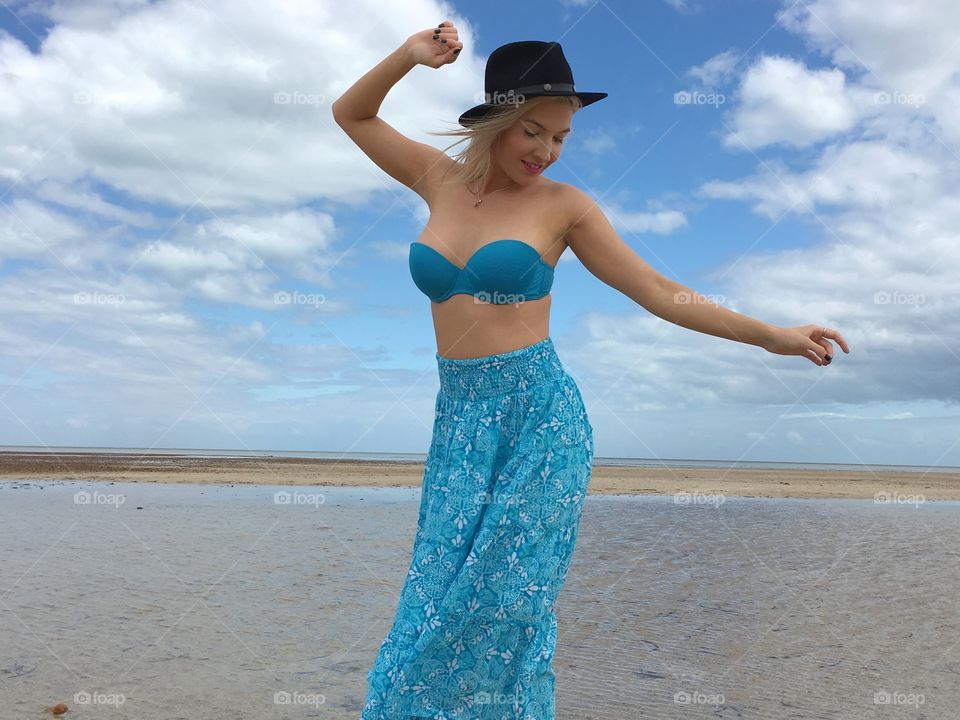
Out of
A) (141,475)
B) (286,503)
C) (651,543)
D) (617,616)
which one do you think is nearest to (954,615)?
(617,616)

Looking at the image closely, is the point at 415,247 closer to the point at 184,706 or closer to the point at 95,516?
the point at 184,706

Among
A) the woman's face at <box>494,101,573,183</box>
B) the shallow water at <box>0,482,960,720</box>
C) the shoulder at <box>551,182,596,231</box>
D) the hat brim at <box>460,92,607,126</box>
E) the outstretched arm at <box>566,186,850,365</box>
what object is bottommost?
the shallow water at <box>0,482,960,720</box>

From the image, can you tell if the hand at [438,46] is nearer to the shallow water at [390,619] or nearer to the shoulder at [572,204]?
the shoulder at [572,204]

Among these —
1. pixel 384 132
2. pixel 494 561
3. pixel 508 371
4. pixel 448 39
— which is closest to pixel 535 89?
pixel 448 39

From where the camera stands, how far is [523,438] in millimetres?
2389

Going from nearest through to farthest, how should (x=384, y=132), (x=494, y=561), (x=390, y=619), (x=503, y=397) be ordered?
(x=494, y=561)
(x=503, y=397)
(x=384, y=132)
(x=390, y=619)

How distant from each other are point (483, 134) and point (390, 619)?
365cm

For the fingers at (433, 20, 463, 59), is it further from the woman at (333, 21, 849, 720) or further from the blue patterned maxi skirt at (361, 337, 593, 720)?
the blue patterned maxi skirt at (361, 337, 593, 720)

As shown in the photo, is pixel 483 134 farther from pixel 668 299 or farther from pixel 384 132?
pixel 668 299

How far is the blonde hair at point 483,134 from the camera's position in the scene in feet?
7.98

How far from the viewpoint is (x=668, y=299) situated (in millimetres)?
2457

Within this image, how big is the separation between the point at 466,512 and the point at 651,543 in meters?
6.90

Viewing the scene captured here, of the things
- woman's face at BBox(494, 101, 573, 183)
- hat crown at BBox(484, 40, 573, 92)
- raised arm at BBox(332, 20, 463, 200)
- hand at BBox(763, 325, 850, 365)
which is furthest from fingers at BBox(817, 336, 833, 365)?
raised arm at BBox(332, 20, 463, 200)

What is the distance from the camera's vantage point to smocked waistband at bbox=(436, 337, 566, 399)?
2436 millimetres
